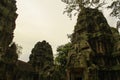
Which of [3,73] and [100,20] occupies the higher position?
[100,20]

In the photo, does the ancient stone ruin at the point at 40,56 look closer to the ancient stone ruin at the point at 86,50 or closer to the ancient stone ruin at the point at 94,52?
the ancient stone ruin at the point at 86,50

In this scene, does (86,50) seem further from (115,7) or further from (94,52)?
(115,7)

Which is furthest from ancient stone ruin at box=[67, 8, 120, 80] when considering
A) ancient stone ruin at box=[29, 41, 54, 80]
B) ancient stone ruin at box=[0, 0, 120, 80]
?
ancient stone ruin at box=[29, 41, 54, 80]

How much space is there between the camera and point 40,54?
45281 mm

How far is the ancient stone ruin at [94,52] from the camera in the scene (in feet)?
73.7

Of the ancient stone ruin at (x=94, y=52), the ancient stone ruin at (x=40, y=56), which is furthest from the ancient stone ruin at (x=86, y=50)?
the ancient stone ruin at (x=40, y=56)

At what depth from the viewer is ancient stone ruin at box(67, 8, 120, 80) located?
22453mm

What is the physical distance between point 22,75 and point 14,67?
4456 millimetres

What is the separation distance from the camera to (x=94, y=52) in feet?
78.0

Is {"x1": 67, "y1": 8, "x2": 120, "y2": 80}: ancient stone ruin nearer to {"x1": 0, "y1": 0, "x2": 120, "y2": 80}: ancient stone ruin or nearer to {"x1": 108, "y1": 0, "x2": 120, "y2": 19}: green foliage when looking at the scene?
{"x1": 0, "y1": 0, "x2": 120, "y2": 80}: ancient stone ruin

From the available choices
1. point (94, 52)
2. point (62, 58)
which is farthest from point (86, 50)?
point (62, 58)

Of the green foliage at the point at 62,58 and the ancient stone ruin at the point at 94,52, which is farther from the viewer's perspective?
the green foliage at the point at 62,58

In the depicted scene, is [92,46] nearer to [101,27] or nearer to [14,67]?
[101,27]

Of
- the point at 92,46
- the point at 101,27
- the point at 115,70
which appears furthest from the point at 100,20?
the point at 115,70
